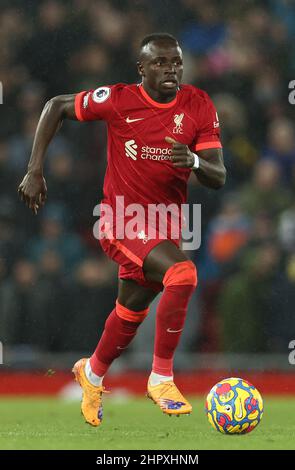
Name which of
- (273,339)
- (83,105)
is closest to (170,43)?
(83,105)

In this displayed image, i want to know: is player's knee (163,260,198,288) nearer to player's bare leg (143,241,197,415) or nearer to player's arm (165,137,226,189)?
player's bare leg (143,241,197,415)

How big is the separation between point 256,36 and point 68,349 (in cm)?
363

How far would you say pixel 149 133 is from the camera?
6.25m

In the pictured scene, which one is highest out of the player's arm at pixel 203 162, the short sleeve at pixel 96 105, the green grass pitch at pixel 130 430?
the short sleeve at pixel 96 105

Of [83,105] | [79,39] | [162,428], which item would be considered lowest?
[162,428]

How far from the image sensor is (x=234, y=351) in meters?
9.55

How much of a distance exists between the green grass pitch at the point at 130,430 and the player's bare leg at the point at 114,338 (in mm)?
139

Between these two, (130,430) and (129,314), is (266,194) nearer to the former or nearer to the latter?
(129,314)

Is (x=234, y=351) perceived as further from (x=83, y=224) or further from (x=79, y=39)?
(x=79, y=39)

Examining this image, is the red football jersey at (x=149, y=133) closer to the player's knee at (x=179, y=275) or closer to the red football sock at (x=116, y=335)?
the player's knee at (x=179, y=275)

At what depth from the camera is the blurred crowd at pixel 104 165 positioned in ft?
31.2

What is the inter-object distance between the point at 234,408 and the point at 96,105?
1.86 metres

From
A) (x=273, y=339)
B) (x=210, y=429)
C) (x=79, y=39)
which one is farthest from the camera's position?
(x=79, y=39)

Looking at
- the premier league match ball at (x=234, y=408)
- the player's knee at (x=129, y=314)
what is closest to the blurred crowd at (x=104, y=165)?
the player's knee at (x=129, y=314)
